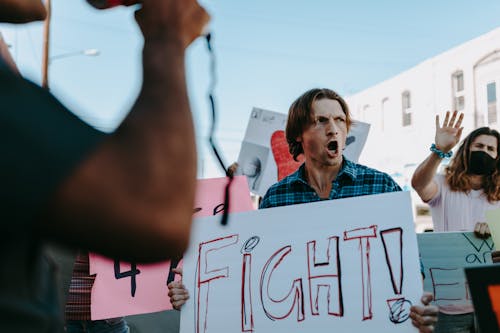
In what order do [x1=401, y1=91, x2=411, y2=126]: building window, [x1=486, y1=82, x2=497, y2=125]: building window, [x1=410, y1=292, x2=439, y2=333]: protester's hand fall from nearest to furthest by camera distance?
[x1=410, y1=292, x2=439, y2=333]: protester's hand, [x1=486, y1=82, x2=497, y2=125]: building window, [x1=401, y1=91, x2=411, y2=126]: building window

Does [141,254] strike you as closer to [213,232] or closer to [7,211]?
[7,211]

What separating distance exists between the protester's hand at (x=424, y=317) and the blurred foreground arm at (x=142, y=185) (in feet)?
4.20

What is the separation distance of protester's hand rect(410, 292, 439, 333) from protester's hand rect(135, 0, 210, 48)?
1.33m

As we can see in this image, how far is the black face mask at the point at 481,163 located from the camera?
321 centimetres

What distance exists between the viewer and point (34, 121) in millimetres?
627

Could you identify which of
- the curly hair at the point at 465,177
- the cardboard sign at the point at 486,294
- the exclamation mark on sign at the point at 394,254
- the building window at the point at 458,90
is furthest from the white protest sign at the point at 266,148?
the building window at the point at 458,90

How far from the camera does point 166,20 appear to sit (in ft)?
2.45

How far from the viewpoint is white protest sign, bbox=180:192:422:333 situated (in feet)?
6.17

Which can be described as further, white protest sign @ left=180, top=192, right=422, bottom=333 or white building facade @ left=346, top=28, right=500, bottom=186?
white building facade @ left=346, top=28, right=500, bottom=186

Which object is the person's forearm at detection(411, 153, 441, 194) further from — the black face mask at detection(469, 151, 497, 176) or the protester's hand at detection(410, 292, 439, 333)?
the protester's hand at detection(410, 292, 439, 333)

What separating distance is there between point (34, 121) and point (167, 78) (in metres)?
0.17

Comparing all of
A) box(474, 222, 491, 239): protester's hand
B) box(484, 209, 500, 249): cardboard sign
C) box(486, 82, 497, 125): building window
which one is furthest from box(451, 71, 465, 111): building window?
box(484, 209, 500, 249): cardboard sign

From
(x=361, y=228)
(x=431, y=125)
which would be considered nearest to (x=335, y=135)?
(x=361, y=228)

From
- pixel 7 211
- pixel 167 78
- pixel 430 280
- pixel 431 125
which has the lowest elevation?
pixel 430 280
